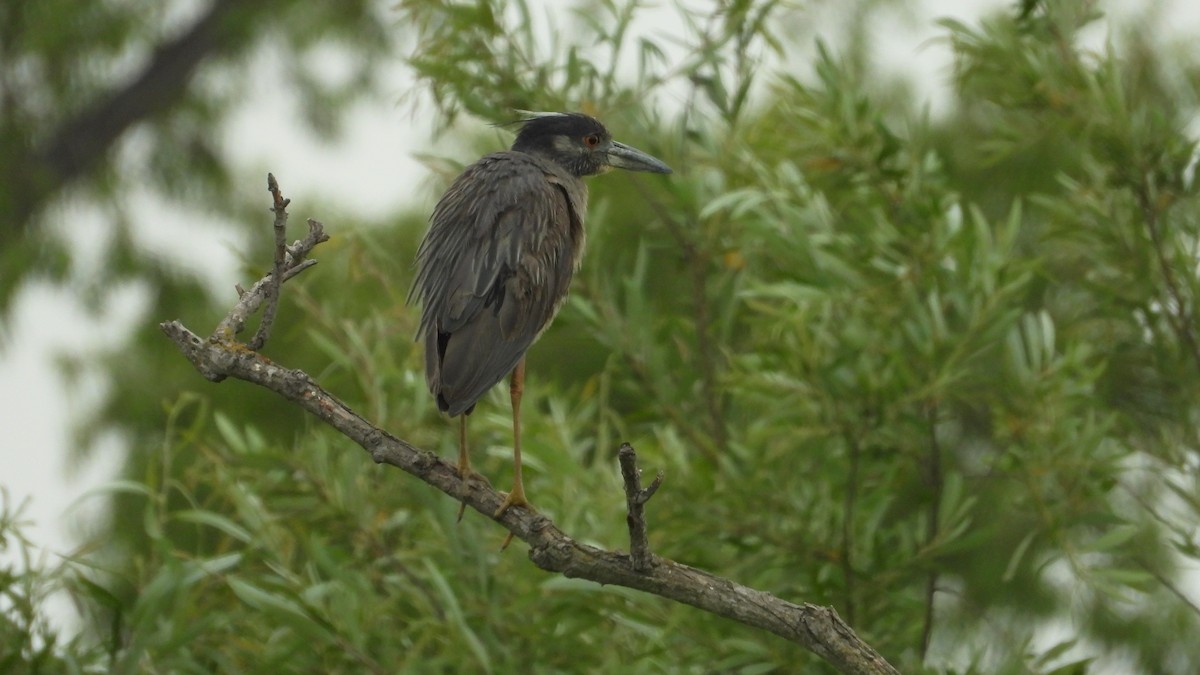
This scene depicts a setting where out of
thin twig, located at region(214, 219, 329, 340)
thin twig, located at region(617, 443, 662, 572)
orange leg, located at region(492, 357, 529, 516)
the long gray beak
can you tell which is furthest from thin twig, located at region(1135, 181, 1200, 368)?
thin twig, located at region(214, 219, 329, 340)

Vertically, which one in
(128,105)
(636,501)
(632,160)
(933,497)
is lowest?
(636,501)

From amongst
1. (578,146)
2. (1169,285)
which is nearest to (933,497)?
(1169,285)

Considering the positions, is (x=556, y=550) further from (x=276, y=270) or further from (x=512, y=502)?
(x=276, y=270)

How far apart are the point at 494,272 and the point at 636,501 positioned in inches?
48.4

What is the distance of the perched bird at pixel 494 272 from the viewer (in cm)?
317

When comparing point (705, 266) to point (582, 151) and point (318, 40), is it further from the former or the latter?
point (318, 40)

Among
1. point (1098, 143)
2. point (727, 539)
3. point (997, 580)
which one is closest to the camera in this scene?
point (727, 539)

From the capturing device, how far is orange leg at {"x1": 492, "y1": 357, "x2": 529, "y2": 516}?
284cm

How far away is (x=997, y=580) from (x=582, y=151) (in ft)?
10.6

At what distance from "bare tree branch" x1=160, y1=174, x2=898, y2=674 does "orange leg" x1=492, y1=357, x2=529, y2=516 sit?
4.6 inches

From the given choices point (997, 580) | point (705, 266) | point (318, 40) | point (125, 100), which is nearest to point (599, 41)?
point (705, 266)

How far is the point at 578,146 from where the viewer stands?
408cm

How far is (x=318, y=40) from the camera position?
8570 millimetres

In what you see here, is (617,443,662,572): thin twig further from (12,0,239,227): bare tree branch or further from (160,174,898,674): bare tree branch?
(12,0,239,227): bare tree branch
